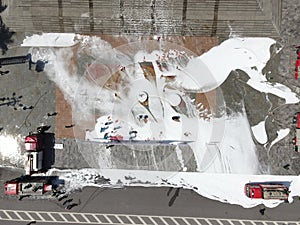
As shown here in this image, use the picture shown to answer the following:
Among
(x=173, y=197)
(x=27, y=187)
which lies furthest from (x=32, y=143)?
(x=173, y=197)

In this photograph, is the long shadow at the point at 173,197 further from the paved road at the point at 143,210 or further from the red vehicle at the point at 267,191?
the red vehicle at the point at 267,191

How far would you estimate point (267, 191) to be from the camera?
16.6m

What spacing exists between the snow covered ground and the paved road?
47 centimetres

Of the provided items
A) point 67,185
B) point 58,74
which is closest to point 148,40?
point 58,74

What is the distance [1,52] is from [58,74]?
3282mm

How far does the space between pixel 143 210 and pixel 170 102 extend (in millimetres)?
5874

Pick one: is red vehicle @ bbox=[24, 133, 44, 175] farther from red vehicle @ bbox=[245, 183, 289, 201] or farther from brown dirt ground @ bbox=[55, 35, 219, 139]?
red vehicle @ bbox=[245, 183, 289, 201]

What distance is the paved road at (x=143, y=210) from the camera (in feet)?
55.6

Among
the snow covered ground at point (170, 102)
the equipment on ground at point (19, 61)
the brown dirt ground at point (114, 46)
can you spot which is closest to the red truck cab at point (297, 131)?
the snow covered ground at point (170, 102)

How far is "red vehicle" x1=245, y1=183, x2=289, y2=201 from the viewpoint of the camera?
54.4 feet

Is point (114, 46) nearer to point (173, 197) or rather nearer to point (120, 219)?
point (173, 197)

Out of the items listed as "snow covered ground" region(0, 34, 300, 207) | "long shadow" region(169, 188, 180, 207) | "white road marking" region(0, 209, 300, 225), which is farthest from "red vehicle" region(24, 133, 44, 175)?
"long shadow" region(169, 188, 180, 207)

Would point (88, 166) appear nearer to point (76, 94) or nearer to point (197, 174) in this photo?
point (76, 94)

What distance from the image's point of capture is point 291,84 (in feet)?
56.0
